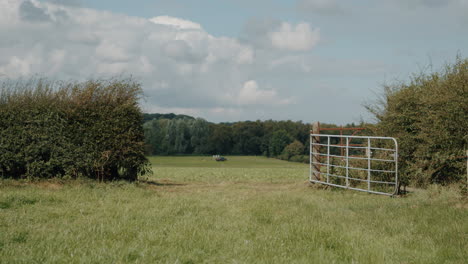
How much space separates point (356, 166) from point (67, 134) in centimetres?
854

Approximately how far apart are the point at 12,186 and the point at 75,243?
7441mm

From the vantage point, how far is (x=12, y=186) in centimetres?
1183

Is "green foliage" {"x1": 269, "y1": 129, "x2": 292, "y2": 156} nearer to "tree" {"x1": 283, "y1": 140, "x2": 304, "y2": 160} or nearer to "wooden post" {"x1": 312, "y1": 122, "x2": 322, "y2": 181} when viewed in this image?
"tree" {"x1": 283, "y1": 140, "x2": 304, "y2": 160}

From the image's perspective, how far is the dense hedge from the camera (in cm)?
1223

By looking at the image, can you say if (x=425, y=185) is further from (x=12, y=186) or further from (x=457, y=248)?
(x=12, y=186)

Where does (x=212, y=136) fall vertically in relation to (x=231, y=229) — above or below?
above

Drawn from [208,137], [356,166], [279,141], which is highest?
[208,137]

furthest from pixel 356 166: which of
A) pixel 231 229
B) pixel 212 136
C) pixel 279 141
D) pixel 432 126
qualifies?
pixel 212 136

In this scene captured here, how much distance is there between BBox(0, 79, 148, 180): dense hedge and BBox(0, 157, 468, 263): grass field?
1.96 metres

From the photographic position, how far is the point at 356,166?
504 inches

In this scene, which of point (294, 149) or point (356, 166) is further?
point (294, 149)

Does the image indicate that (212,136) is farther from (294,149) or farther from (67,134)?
(67,134)

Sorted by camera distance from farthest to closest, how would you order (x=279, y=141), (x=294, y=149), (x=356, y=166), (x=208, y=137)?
(x=208, y=137) < (x=279, y=141) < (x=294, y=149) < (x=356, y=166)

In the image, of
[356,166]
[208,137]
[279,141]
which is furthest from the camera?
[208,137]
